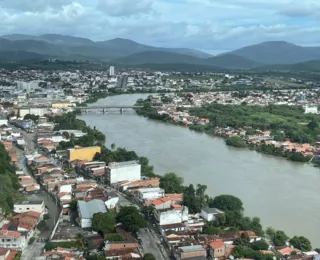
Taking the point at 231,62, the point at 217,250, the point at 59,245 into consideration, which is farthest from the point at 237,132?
the point at 231,62

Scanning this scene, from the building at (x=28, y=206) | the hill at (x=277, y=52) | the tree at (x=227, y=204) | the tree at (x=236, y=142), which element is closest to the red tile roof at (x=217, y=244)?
the tree at (x=227, y=204)

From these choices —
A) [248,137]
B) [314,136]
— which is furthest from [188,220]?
[314,136]

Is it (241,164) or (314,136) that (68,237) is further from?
(314,136)

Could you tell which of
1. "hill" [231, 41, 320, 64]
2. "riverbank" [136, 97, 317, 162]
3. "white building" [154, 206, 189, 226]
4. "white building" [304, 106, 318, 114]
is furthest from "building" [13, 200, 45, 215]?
"hill" [231, 41, 320, 64]

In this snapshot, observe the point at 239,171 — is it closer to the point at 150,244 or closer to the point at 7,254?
the point at 150,244

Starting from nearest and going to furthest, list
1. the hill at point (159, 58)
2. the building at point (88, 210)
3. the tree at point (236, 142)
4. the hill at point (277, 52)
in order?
the building at point (88, 210), the tree at point (236, 142), the hill at point (159, 58), the hill at point (277, 52)

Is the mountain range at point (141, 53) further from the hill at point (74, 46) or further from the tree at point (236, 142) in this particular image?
the tree at point (236, 142)
